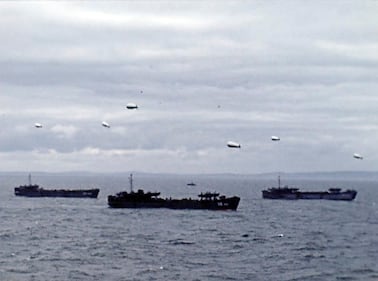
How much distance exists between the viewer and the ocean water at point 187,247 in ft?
220

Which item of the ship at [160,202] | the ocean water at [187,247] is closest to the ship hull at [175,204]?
the ship at [160,202]

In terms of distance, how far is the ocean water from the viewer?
67000 mm

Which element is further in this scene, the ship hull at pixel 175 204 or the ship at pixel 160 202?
the ship at pixel 160 202

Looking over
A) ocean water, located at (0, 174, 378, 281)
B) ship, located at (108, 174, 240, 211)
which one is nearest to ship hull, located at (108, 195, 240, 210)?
ship, located at (108, 174, 240, 211)

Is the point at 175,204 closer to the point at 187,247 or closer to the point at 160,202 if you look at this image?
the point at 160,202

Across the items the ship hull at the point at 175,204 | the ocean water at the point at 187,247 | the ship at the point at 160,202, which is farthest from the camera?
the ship at the point at 160,202

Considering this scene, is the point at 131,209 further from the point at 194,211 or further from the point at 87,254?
the point at 87,254

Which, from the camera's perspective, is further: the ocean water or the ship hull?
the ship hull

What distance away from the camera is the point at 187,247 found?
8762cm

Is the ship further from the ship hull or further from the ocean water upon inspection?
the ocean water

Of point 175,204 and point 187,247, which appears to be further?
point 175,204

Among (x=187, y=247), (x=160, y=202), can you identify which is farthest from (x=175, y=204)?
(x=187, y=247)

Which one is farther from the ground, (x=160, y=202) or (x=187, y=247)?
(x=160, y=202)

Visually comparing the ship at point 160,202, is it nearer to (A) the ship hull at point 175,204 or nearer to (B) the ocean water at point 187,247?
(A) the ship hull at point 175,204
